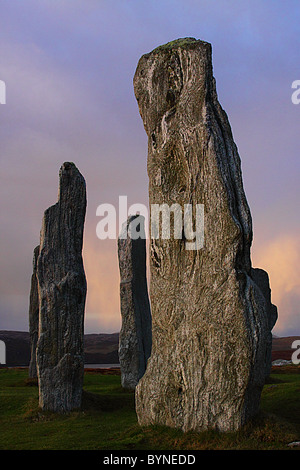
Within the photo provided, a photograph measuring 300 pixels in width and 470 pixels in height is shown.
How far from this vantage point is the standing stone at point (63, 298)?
12.9m

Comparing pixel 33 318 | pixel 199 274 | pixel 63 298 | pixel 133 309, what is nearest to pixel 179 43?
pixel 199 274

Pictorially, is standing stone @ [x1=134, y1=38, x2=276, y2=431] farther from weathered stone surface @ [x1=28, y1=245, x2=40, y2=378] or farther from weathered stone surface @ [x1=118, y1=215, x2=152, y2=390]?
weathered stone surface @ [x1=28, y1=245, x2=40, y2=378]

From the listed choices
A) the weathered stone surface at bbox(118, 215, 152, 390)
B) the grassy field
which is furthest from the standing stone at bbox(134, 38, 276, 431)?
the weathered stone surface at bbox(118, 215, 152, 390)

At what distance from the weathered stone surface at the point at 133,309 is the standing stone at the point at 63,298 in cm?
545

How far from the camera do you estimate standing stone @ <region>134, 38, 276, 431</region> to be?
→ 27.0 ft

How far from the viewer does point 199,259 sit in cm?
880

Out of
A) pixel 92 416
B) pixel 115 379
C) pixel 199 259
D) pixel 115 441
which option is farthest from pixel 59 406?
pixel 115 379

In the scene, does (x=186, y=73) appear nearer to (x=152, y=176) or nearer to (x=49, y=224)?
(x=152, y=176)

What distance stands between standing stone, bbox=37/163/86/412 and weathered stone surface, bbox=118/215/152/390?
5.45 metres

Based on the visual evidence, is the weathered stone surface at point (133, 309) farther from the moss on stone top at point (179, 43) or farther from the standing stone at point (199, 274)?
the moss on stone top at point (179, 43)

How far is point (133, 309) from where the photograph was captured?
61.8 feet

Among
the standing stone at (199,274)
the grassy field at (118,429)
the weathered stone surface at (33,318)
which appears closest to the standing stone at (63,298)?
the grassy field at (118,429)

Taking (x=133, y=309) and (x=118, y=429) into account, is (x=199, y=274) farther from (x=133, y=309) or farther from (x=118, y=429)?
(x=133, y=309)

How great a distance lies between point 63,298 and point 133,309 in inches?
239
